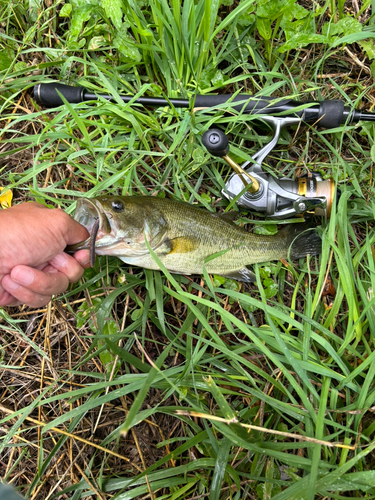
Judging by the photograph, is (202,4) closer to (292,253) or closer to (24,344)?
(292,253)

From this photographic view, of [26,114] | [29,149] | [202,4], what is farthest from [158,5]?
[29,149]

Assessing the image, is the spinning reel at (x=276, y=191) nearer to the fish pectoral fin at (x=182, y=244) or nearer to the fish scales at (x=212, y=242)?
the fish scales at (x=212, y=242)

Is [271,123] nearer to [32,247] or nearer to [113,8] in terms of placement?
[113,8]

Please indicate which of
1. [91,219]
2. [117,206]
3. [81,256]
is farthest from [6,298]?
[117,206]

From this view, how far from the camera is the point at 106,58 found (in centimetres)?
301

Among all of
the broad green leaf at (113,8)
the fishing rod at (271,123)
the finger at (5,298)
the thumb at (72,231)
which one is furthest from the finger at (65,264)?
the broad green leaf at (113,8)

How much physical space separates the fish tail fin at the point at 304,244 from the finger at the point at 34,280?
74.2 inches

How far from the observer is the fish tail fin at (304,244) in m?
2.76

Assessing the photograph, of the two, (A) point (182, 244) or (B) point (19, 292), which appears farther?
(A) point (182, 244)

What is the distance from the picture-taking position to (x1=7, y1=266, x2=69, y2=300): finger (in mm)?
2113

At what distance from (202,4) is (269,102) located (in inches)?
37.2

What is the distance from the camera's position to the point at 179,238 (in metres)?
2.57

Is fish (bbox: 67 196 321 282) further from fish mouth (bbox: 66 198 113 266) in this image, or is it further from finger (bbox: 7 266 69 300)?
finger (bbox: 7 266 69 300)

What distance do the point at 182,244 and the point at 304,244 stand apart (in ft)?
3.50
